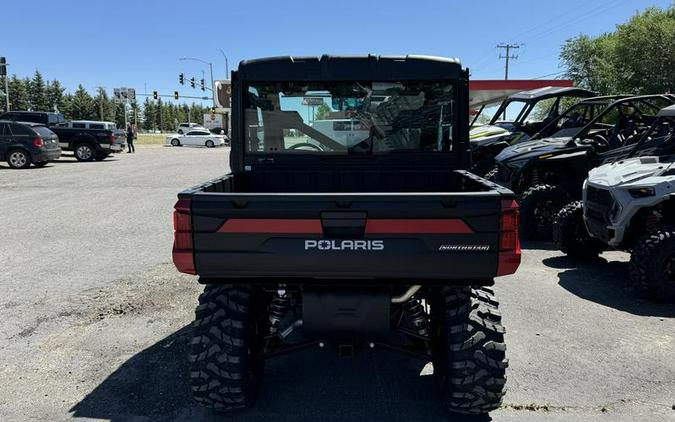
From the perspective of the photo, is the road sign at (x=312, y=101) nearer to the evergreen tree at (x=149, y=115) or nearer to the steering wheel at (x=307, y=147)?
the steering wheel at (x=307, y=147)

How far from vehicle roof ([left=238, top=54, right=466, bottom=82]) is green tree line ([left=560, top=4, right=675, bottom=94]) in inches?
1159

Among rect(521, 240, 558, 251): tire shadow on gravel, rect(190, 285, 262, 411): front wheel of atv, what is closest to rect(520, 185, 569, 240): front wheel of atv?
rect(521, 240, 558, 251): tire shadow on gravel

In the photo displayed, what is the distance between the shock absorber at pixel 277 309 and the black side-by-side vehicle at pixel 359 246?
1 cm

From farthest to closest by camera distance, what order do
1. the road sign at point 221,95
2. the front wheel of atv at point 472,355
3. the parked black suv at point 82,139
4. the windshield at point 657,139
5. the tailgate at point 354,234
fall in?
the parked black suv at point 82,139 → the windshield at point 657,139 → the road sign at point 221,95 → the front wheel of atv at point 472,355 → the tailgate at point 354,234

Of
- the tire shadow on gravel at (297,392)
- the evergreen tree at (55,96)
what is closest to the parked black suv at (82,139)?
the tire shadow on gravel at (297,392)

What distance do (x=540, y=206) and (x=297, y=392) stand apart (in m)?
5.96

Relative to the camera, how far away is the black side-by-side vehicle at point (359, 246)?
9.03 feet

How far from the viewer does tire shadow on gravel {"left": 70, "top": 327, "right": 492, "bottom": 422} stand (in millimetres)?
3301

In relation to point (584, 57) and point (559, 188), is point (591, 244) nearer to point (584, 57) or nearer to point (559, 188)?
point (559, 188)

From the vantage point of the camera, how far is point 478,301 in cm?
315

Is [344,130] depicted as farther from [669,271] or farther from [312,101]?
[669,271]

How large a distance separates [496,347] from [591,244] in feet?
16.2

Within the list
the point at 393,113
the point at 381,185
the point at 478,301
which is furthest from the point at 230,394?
the point at 393,113

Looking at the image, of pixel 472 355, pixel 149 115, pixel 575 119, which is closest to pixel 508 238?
pixel 472 355
